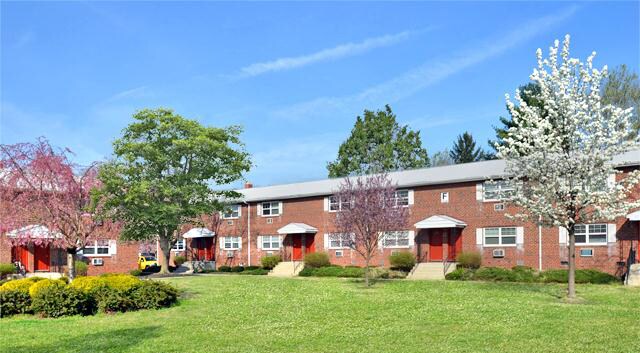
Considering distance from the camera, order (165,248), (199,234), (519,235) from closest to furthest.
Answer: (519,235) < (165,248) < (199,234)

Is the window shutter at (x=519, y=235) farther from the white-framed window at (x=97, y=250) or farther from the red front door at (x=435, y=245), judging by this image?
the white-framed window at (x=97, y=250)

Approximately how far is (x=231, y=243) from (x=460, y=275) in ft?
70.5

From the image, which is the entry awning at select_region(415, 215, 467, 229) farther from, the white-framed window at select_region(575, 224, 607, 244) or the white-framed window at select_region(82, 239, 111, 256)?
the white-framed window at select_region(82, 239, 111, 256)

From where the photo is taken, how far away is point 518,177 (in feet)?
70.5

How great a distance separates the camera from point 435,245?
118ft

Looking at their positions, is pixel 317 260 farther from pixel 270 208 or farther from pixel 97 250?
pixel 97 250

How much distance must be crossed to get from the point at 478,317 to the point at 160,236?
26.6 m

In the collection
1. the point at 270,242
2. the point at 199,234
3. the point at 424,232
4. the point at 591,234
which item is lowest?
the point at 270,242

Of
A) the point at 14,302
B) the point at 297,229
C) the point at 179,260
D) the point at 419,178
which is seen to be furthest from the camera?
the point at 179,260

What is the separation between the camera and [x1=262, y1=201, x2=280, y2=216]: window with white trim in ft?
145

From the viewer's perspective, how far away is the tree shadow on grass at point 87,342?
40.8 ft

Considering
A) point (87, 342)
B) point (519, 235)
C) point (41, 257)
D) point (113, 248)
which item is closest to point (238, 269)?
point (113, 248)

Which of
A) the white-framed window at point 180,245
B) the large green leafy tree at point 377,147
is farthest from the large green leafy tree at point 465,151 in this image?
the white-framed window at point 180,245

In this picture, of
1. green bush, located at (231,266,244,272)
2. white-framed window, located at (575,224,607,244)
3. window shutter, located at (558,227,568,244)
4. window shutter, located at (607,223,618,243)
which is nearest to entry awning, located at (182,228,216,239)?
green bush, located at (231,266,244,272)
